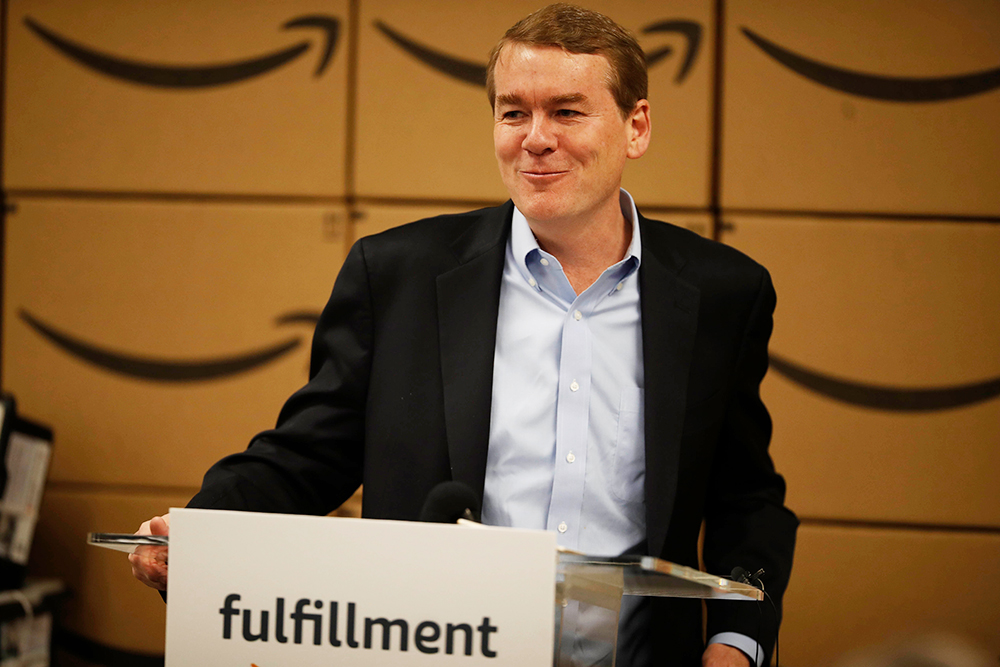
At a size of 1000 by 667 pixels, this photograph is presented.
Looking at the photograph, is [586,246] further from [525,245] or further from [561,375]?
[561,375]

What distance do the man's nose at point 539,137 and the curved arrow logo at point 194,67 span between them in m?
1.22

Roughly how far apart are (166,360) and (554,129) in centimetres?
147

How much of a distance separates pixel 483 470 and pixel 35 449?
1.52 metres

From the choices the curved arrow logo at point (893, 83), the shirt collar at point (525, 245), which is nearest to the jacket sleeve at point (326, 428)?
the shirt collar at point (525, 245)

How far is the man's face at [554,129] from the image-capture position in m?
0.98

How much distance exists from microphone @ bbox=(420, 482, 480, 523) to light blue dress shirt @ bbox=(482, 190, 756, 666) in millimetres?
288

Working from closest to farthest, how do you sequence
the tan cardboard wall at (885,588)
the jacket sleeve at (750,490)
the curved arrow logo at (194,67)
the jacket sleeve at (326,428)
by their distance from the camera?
the jacket sleeve at (326,428)
the jacket sleeve at (750,490)
the tan cardboard wall at (885,588)
the curved arrow logo at (194,67)

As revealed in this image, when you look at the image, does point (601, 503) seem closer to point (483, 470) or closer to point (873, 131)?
point (483, 470)

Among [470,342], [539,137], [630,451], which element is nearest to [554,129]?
[539,137]

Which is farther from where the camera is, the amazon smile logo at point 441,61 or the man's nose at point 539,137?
the amazon smile logo at point 441,61

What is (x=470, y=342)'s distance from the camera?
1.02 meters

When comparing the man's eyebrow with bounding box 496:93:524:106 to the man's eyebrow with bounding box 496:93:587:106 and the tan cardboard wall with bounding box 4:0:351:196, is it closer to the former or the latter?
the man's eyebrow with bounding box 496:93:587:106

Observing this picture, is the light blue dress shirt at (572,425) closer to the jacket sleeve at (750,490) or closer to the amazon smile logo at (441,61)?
the jacket sleeve at (750,490)

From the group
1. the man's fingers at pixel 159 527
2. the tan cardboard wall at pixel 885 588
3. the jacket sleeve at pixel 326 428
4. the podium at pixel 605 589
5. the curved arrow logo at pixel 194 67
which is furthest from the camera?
the curved arrow logo at pixel 194 67
